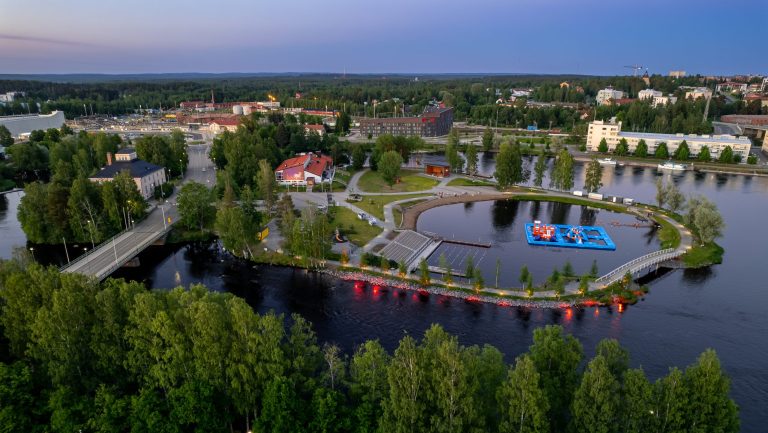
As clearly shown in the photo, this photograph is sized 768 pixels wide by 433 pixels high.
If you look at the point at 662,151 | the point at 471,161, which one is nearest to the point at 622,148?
the point at 662,151

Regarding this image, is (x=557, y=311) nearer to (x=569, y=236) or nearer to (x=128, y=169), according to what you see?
(x=569, y=236)

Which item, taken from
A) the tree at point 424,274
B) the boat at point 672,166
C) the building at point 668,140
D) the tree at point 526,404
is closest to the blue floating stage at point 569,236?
the tree at point 424,274

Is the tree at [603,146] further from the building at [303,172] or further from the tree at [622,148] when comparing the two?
the building at [303,172]

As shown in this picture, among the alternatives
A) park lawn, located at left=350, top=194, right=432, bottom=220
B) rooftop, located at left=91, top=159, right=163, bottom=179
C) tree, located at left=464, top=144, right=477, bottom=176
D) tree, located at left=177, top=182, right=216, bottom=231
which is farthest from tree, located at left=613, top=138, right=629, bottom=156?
rooftop, located at left=91, top=159, right=163, bottom=179

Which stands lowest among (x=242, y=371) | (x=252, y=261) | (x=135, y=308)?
(x=252, y=261)

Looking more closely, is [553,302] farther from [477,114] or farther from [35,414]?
[477,114]

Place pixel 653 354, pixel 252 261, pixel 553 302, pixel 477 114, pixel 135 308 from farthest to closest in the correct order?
pixel 477 114 → pixel 252 261 → pixel 553 302 → pixel 653 354 → pixel 135 308

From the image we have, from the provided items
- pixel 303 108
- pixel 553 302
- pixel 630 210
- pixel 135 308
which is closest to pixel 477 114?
pixel 303 108
